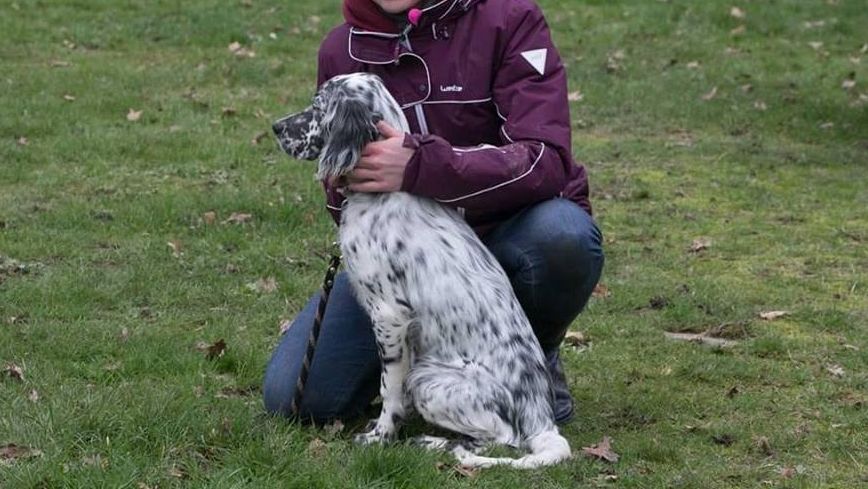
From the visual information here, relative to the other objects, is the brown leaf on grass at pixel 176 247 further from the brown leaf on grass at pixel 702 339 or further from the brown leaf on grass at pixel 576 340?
the brown leaf on grass at pixel 702 339

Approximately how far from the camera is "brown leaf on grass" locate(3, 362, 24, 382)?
5.26 metres

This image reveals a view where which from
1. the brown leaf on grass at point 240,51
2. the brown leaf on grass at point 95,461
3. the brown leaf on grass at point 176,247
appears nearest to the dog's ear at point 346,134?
the brown leaf on grass at point 95,461

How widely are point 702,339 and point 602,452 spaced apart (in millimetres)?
1815

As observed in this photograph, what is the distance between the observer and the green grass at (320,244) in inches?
179

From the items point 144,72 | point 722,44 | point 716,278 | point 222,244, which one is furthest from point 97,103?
point 722,44

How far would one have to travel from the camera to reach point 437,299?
4496 mm

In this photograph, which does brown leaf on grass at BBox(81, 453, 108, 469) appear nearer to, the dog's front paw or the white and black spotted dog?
the dog's front paw

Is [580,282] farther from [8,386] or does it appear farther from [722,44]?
[722,44]

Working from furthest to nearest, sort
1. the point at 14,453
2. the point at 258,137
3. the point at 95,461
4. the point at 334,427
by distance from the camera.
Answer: the point at 258,137 → the point at 334,427 → the point at 14,453 → the point at 95,461

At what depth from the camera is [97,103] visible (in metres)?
11.1

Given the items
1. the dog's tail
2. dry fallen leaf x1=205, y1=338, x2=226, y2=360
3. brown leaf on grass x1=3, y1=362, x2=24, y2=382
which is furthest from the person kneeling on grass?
brown leaf on grass x1=3, y1=362, x2=24, y2=382

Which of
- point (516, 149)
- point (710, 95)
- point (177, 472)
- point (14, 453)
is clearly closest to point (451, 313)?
point (516, 149)

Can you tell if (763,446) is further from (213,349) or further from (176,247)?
(176,247)

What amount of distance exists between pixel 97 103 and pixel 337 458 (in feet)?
23.9
